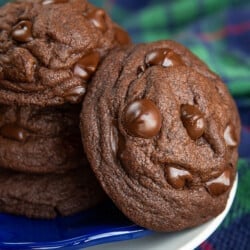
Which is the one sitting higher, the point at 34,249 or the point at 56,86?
the point at 56,86

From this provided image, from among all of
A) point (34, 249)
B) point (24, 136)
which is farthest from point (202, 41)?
point (34, 249)

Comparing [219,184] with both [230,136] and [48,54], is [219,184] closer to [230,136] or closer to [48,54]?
[230,136]

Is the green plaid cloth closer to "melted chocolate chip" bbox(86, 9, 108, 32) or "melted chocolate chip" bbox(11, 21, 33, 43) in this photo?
"melted chocolate chip" bbox(86, 9, 108, 32)

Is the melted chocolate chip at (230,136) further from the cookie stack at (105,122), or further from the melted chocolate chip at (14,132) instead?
the melted chocolate chip at (14,132)

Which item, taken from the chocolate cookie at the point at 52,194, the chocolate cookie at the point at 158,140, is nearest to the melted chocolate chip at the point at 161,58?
the chocolate cookie at the point at 158,140

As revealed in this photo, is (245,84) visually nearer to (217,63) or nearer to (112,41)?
(217,63)

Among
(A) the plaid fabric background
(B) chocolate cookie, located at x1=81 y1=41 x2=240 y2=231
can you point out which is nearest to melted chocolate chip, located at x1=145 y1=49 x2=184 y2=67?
(B) chocolate cookie, located at x1=81 y1=41 x2=240 y2=231
